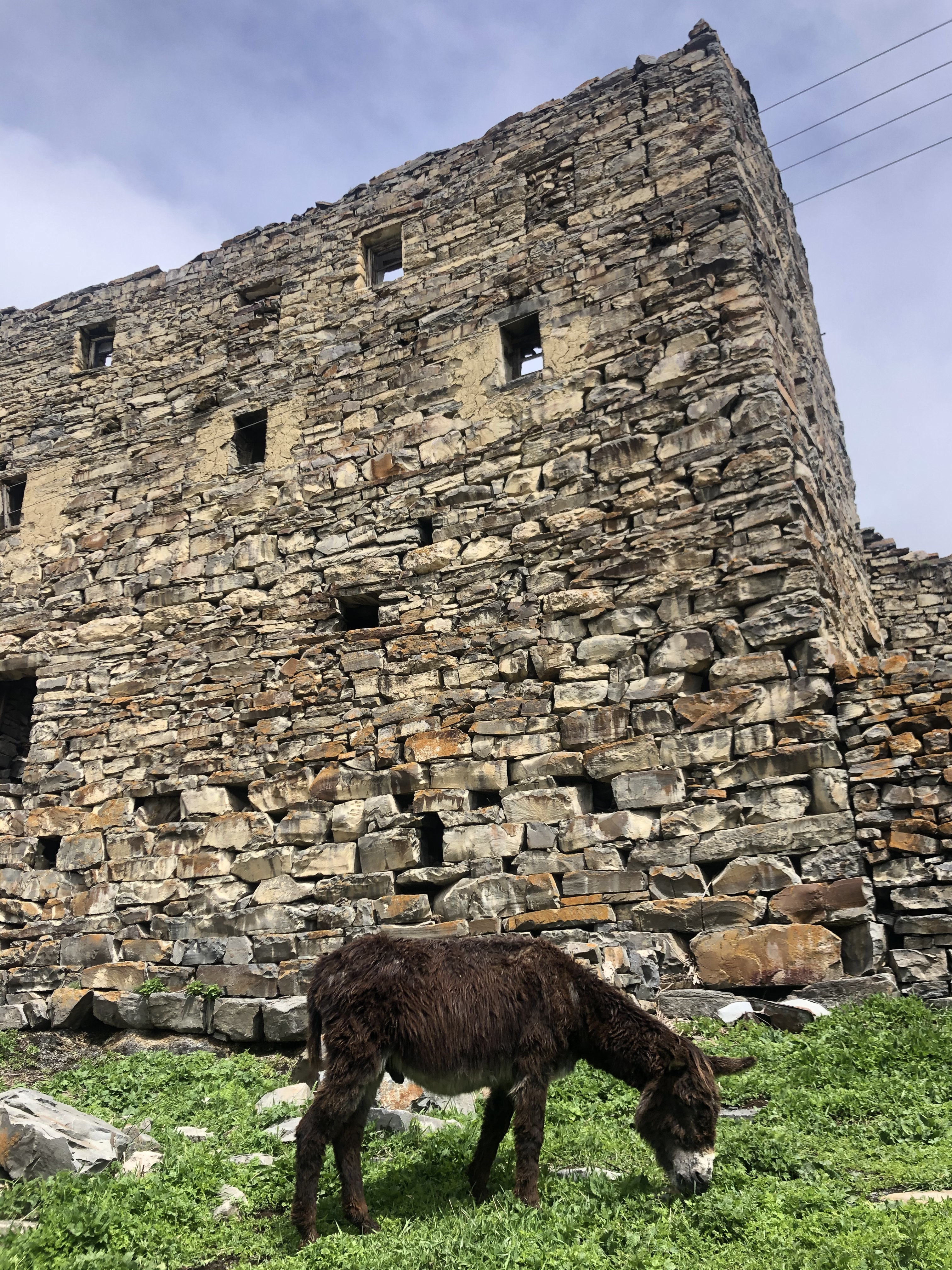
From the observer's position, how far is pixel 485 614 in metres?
7.80

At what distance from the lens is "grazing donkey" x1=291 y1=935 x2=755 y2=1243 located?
3.58 m

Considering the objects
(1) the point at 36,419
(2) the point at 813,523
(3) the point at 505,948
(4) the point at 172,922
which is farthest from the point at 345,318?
(3) the point at 505,948

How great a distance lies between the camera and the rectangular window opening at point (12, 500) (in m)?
11.4

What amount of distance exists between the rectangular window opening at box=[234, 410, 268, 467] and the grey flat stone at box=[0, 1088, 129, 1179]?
707 centimetres

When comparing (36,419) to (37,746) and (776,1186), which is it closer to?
(37,746)

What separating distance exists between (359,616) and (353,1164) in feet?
18.6

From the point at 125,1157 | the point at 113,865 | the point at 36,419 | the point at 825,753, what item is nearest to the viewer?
the point at 125,1157

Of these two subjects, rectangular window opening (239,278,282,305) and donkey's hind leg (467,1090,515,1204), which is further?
rectangular window opening (239,278,282,305)

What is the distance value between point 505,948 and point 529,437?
206 inches

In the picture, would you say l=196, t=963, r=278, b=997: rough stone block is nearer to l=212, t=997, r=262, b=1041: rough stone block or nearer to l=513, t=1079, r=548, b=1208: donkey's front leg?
l=212, t=997, r=262, b=1041: rough stone block

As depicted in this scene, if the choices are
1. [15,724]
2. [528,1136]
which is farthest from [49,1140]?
[15,724]

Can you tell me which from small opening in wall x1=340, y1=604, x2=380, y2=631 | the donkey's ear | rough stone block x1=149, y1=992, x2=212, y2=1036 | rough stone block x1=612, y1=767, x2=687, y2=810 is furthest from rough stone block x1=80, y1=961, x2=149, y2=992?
the donkey's ear

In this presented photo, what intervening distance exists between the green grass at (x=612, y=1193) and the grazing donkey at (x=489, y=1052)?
0.53ft

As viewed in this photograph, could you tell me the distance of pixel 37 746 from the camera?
31.4 feet
